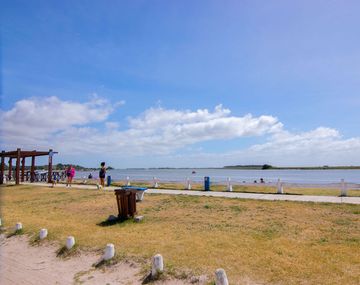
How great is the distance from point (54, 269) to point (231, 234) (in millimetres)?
4367

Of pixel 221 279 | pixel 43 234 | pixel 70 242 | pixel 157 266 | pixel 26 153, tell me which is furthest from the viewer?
pixel 26 153

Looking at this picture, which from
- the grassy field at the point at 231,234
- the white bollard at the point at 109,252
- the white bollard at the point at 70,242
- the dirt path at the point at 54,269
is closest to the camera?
the grassy field at the point at 231,234

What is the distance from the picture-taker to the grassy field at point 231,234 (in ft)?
20.1

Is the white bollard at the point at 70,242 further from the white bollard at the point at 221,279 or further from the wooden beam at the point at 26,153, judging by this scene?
the wooden beam at the point at 26,153

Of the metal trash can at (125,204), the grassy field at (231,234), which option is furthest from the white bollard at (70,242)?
the metal trash can at (125,204)

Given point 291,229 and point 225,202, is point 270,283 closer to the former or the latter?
point 291,229

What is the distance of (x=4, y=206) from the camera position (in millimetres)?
16188

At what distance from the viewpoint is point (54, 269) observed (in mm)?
7520

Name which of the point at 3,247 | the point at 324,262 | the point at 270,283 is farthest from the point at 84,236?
the point at 324,262

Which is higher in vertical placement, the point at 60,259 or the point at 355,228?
the point at 355,228

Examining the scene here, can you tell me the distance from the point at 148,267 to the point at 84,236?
10.6ft

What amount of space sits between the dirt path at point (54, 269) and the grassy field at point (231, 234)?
0.53m

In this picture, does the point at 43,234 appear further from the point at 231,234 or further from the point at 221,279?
the point at 221,279

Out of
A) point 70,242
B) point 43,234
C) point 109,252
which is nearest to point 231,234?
point 109,252
